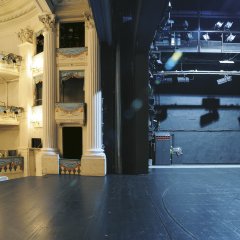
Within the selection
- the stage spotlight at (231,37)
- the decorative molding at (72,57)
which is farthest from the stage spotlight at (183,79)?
the decorative molding at (72,57)

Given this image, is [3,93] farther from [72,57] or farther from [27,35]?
[72,57]

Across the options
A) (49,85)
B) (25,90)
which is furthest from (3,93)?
(49,85)

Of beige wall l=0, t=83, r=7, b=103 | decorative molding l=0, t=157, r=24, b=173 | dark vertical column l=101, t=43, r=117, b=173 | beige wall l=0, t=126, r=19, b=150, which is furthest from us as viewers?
beige wall l=0, t=83, r=7, b=103

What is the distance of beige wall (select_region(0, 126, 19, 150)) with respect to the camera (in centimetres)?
1291

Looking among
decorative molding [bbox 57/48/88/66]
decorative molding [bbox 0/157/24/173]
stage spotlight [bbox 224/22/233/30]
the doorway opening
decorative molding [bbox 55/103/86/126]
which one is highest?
stage spotlight [bbox 224/22/233/30]

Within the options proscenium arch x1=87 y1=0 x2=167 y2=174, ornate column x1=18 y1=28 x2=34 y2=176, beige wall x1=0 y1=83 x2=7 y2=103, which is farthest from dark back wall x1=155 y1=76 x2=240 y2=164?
beige wall x1=0 y1=83 x2=7 y2=103

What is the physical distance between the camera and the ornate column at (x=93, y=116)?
9.63 m

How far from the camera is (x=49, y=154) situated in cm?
1003

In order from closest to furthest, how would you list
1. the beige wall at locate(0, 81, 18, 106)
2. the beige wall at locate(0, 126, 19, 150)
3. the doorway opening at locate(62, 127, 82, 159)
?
Result: the doorway opening at locate(62, 127, 82, 159) → the beige wall at locate(0, 126, 19, 150) → the beige wall at locate(0, 81, 18, 106)

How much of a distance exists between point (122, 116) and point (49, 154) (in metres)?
3.04

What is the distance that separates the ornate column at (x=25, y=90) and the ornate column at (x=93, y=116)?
3412mm

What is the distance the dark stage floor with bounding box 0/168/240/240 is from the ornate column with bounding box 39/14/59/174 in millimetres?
1482

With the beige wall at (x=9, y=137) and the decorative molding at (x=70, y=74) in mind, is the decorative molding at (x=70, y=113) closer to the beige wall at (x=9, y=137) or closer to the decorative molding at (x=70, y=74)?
the decorative molding at (x=70, y=74)

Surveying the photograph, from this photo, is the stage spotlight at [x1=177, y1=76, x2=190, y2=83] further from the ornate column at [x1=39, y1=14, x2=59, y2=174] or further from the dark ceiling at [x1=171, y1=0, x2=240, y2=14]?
the ornate column at [x1=39, y1=14, x2=59, y2=174]
